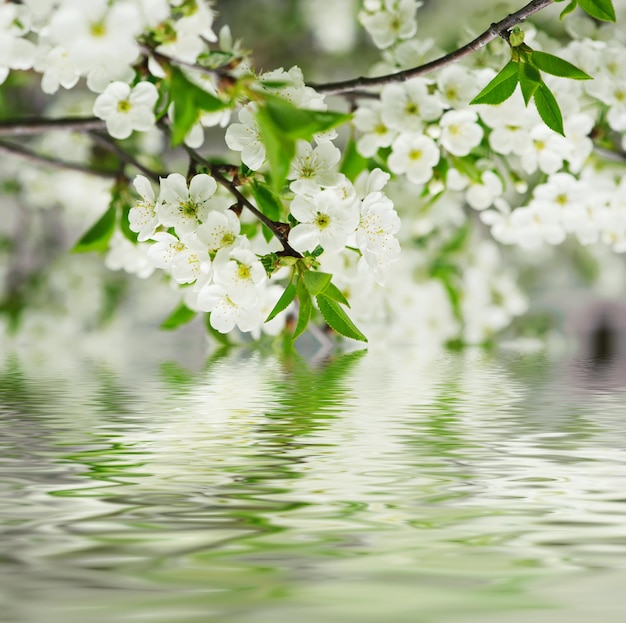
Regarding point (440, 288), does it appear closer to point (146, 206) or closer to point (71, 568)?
point (146, 206)

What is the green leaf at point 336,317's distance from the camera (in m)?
0.70

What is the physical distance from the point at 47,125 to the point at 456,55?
0.44 metres

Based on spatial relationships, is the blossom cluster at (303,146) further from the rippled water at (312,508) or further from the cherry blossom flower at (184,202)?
the rippled water at (312,508)

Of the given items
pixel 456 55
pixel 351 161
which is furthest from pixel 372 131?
pixel 456 55

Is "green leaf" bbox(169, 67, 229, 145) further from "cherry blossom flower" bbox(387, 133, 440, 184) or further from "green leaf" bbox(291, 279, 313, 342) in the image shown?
"cherry blossom flower" bbox(387, 133, 440, 184)

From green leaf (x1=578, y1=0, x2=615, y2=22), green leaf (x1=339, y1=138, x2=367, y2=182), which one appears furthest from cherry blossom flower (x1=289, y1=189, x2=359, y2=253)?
green leaf (x1=339, y1=138, x2=367, y2=182)

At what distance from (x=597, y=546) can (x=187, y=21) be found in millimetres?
466

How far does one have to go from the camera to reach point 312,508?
1.66ft

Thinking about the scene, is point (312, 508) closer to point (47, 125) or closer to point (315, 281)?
point (315, 281)

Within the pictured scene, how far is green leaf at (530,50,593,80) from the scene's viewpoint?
0.72 m

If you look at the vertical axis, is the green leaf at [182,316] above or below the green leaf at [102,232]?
below

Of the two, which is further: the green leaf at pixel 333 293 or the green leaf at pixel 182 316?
the green leaf at pixel 182 316

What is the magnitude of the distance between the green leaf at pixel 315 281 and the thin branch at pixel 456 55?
206mm

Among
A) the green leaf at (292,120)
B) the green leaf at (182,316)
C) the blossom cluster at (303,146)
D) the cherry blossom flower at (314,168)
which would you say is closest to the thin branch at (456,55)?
the blossom cluster at (303,146)
